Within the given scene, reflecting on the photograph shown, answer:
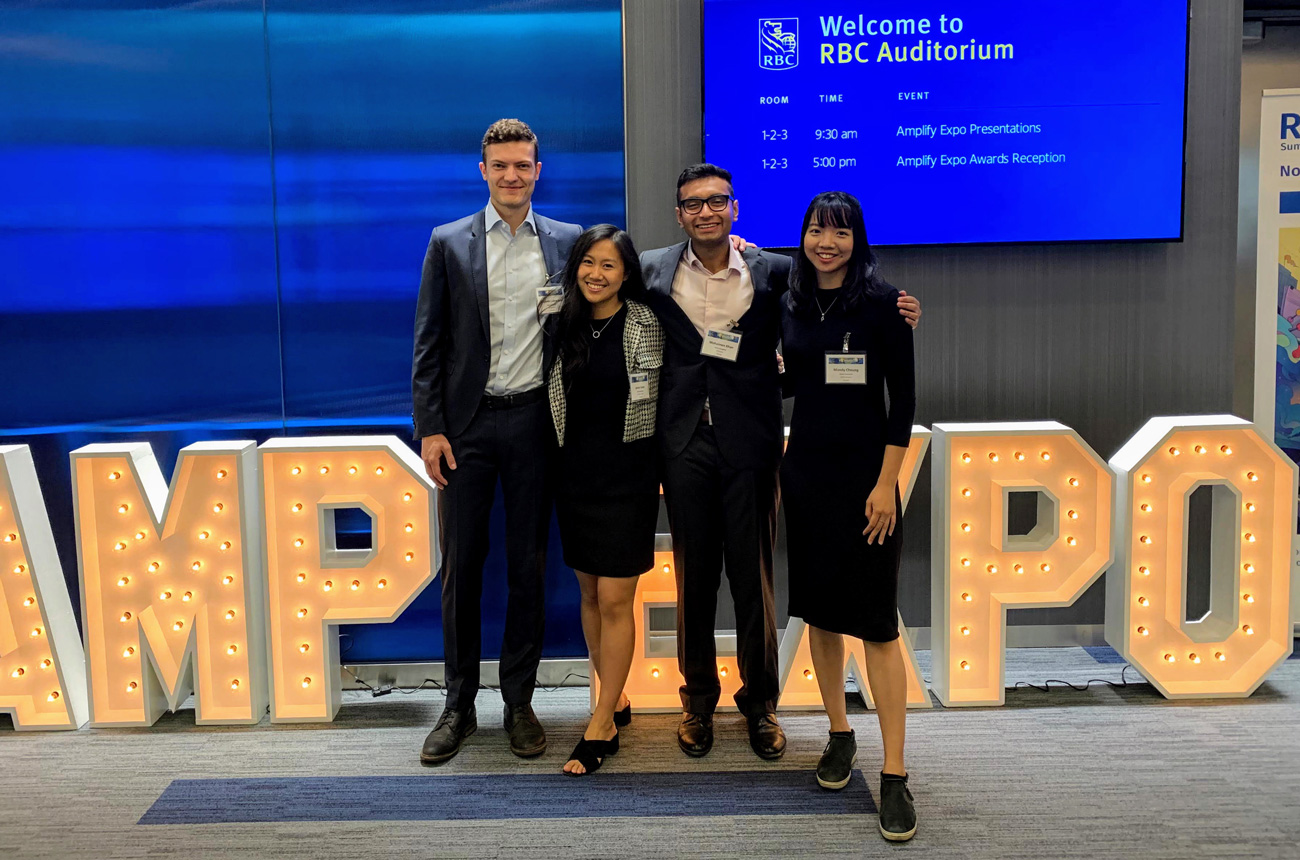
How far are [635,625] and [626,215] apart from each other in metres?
1.49

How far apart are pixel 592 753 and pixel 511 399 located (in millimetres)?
1062

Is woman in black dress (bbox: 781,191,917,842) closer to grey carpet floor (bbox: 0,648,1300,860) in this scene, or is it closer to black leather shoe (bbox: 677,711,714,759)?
grey carpet floor (bbox: 0,648,1300,860)

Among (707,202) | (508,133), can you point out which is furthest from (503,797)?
(508,133)

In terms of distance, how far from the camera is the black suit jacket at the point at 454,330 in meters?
3.05

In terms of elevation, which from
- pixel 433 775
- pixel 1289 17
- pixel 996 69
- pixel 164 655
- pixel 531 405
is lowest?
pixel 433 775

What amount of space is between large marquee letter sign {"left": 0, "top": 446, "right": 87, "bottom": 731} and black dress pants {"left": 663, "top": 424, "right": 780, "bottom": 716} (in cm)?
206

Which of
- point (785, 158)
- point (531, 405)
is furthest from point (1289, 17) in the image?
point (531, 405)

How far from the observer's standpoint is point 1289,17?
4.05m

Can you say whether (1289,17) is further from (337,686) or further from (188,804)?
(188,804)

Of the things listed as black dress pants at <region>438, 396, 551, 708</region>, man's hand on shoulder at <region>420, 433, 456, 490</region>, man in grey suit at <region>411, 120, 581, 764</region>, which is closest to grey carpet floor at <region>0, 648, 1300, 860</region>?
black dress pants at <region>438, 396, 551, 708</region>

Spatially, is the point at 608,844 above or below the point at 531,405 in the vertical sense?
below

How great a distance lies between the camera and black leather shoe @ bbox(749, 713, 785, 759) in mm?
3021

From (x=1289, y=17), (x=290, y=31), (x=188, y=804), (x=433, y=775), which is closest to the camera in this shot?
(x=188, y=804)

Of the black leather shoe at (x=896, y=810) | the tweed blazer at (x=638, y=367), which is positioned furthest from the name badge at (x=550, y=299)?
the black leather shoe at (x=896, y=810)
